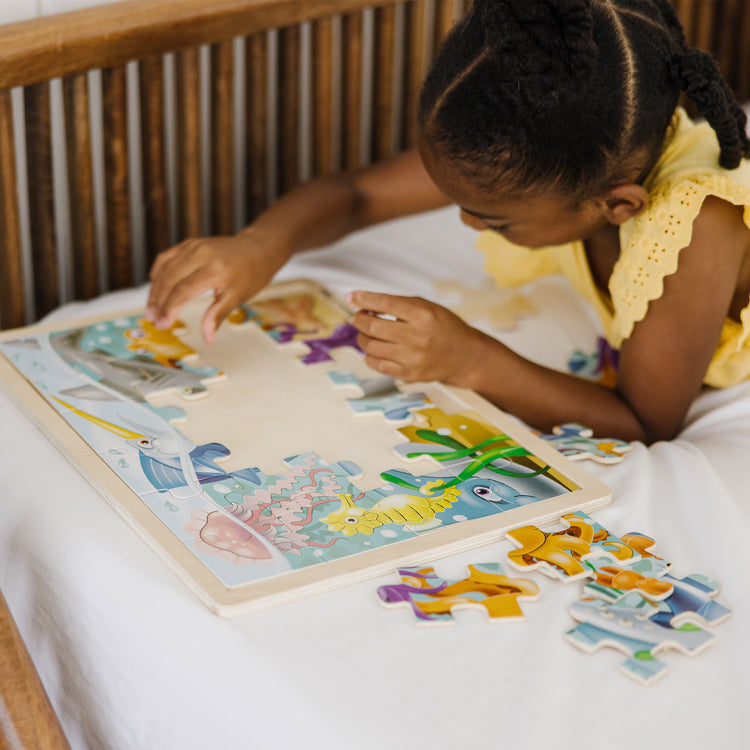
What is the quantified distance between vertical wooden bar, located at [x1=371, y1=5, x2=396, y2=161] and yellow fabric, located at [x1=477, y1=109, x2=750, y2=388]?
0.54m

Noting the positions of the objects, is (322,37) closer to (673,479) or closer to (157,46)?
(157,46)

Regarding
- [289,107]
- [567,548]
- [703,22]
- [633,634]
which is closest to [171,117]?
[289,107]

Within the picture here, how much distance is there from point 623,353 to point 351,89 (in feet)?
2.36

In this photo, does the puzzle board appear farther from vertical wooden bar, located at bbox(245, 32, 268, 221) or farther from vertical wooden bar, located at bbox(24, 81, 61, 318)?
vertical wooden bar, located at bbox(245, 32, 268, 221)

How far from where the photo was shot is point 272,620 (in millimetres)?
768

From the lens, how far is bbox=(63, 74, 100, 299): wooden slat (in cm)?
128

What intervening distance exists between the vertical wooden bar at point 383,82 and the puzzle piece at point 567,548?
97 cm

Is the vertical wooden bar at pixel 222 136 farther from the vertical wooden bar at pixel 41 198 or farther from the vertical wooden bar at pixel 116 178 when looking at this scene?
the vertical wooden bar at pixel 41 198

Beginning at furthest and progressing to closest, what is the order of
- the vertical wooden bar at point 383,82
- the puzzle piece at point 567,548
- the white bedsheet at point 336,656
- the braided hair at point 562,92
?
1. the vertical wooden bar at point 383,82
2. the braided hair at point 562,92
3. the puzzle piece at point 567,548
4. the white bedsheet at point 336,656

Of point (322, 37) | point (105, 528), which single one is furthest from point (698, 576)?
point (322, 37)

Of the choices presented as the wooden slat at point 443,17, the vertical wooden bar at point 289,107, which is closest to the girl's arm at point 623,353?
the vertical wooden bar at point 289,107

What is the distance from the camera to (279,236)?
130 centimetres

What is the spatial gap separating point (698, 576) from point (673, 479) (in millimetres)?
172

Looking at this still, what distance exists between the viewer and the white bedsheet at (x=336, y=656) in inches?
27.5
